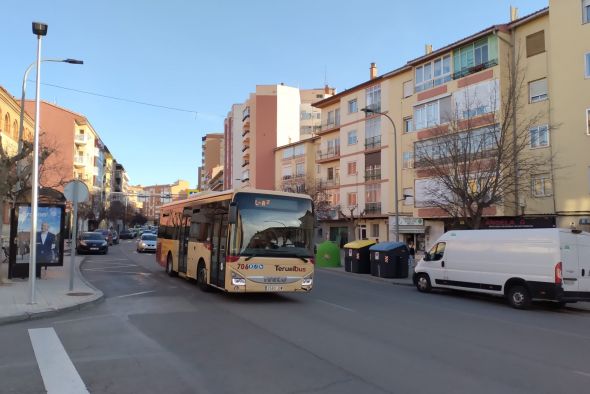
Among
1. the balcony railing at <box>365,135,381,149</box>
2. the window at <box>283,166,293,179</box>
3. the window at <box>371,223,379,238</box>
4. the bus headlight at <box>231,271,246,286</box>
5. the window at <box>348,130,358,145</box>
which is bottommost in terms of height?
the bus headlight at <box>231,271,246,286</box>

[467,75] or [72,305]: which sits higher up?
[467,75]

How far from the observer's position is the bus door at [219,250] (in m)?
13.0

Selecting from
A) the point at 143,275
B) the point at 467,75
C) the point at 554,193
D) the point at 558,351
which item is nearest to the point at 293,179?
the point at 467,75

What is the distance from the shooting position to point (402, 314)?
1173 cm

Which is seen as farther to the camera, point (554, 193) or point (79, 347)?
point (554, 193)

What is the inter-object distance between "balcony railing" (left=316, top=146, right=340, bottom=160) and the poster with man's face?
41619 millimetres

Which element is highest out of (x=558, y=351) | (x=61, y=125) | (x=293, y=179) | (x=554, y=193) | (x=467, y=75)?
(x=61, y=125)

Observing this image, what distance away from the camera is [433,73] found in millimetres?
38688

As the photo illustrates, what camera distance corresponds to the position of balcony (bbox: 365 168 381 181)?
48.7 metres

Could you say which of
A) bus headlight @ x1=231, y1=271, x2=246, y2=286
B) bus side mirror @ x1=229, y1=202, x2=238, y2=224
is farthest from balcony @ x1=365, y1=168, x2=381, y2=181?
bus headlight @ x1=231, y1=271, x2=246, y2=286

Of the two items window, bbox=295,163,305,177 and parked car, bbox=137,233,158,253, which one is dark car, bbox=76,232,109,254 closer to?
parked car, bbox=137,233,158,253

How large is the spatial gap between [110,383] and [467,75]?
113 ft

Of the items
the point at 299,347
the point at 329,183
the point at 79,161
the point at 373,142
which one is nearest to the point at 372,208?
the point at 373,142

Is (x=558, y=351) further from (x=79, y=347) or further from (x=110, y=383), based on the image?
(x=79, y=347)
